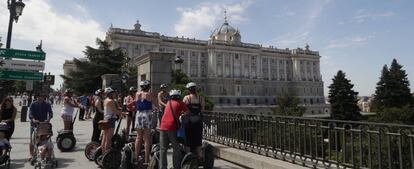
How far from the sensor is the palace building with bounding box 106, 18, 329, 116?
88.8m

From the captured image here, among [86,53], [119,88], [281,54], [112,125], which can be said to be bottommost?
[112,125]

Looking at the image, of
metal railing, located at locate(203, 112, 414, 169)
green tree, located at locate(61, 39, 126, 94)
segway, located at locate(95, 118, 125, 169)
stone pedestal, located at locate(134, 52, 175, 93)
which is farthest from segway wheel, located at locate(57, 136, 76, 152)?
green tree, located at locate(61, 39, 126, 94)

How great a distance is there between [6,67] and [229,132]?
28.3 feet

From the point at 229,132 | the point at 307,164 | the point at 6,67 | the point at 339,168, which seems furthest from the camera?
the point at 6,67

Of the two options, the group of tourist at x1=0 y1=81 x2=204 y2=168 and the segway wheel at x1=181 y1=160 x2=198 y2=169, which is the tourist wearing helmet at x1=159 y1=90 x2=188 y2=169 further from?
the segway wheel at x1=181 y1=160 x2=198 y2=169

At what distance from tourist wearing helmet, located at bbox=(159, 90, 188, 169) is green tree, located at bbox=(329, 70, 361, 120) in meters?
55.3

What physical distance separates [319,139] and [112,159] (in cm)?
423

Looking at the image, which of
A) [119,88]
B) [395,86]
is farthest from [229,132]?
[395,86]

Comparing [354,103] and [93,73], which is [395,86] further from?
[93,73]

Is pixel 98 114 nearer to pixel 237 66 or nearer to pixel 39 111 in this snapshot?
pixel 39 111

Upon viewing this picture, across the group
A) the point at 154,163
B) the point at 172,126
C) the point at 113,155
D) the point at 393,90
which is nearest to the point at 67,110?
the point at 113,155

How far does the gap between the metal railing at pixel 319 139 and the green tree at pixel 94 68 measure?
37.0 meters

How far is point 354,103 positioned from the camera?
5878 centimetres

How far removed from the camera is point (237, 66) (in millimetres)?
106125
